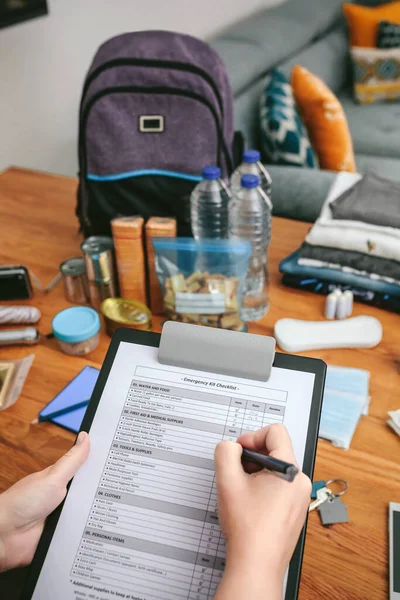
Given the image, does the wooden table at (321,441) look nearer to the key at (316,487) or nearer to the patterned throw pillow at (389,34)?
the key at (316,487)

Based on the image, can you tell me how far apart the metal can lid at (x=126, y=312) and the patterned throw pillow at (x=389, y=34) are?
217 centimetres

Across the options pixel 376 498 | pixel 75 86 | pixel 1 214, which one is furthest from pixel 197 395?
pixel 75 86

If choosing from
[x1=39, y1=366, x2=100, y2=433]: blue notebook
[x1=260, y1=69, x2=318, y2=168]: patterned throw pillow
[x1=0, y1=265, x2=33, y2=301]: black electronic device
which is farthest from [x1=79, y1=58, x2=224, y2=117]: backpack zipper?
[x1=260, y1=69, x2=318, y2=168]: patterned throw pillow

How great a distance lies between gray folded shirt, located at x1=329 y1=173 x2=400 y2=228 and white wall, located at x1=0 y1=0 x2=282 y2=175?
1.28 meters

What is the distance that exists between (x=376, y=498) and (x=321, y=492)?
2.9 inches

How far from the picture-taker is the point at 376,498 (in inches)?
27.8

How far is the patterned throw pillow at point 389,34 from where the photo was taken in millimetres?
2475

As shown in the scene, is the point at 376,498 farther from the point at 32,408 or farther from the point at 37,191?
the point at 37,191

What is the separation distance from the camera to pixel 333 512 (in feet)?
2.26

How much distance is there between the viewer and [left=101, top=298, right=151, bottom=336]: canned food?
0.94 m

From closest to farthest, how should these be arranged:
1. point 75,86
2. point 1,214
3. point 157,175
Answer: point 157,175 < point 1,214 < point 75,86

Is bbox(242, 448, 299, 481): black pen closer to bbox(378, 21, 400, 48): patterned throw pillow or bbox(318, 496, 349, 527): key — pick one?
bbox(318, 496, 349, 527): key

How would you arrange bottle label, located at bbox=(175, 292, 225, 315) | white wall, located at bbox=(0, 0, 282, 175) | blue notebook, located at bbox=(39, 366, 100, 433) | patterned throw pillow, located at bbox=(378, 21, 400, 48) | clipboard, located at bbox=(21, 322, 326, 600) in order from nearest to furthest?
clipboard, located at bbox=(21, 322, 326, 600), blue notebook, located at bbox=(39, 366, 100, 433), bottle label, located at bbox=(175, 292, 225, 315), white wall, located at bbox=(0, 0, 282, 175), patterned throw pillow, located at bbox=(378, 21, 400, 48)

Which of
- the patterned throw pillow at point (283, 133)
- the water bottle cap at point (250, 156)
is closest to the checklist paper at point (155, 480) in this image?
the water bottle cap at point (250, 156)
